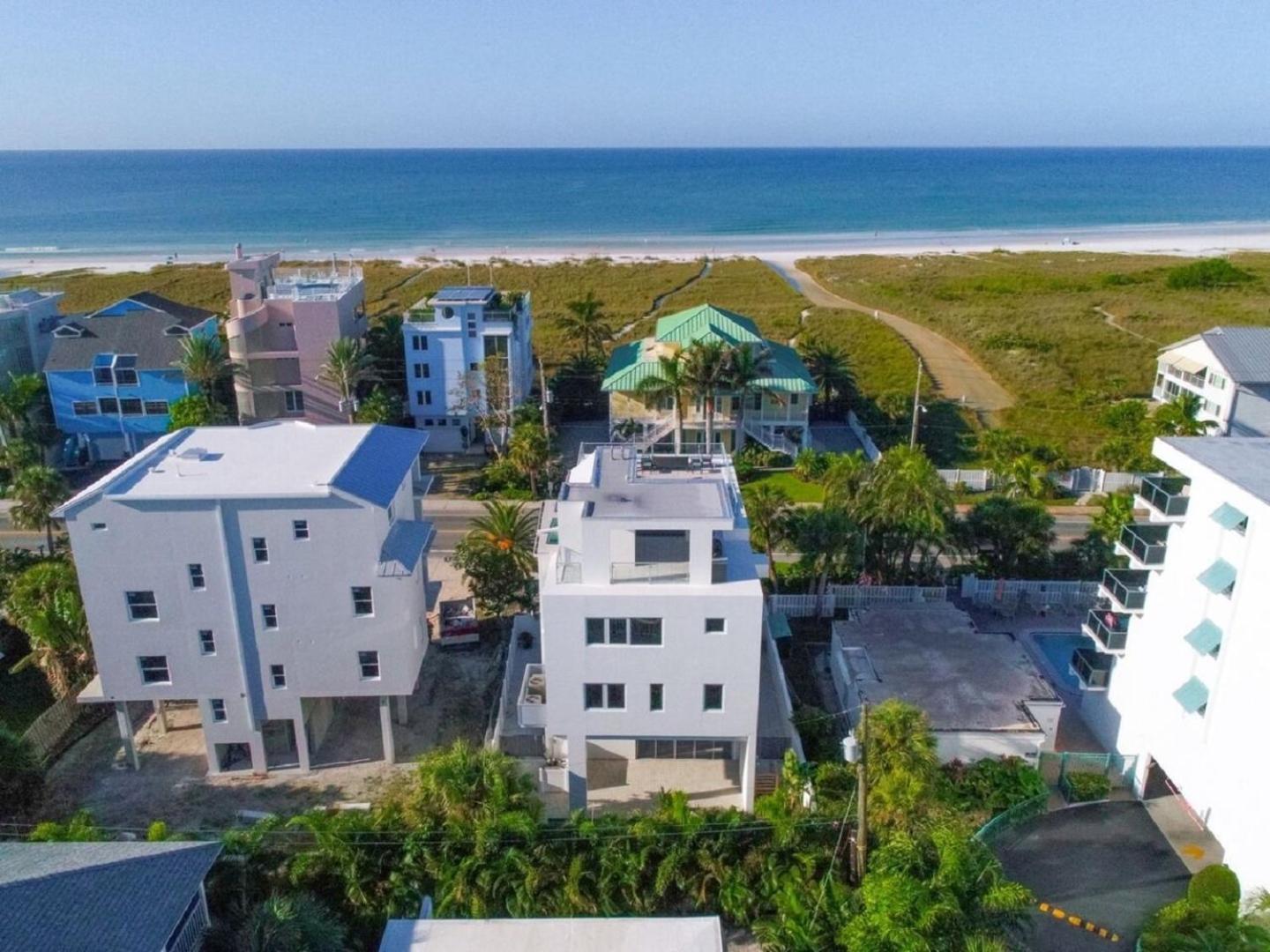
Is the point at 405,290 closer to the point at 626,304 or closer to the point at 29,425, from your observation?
the point at 626,304

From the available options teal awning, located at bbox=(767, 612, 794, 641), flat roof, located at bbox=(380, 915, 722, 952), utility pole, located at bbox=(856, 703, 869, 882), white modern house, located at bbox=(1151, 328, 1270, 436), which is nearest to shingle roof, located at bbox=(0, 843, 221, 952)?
flat roof, located at bbox=(380, 915, 722, 952)

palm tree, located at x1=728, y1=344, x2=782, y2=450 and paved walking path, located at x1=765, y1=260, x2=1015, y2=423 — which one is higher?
palm tree, located at x1=728, y1=344, x2=782, y2=450

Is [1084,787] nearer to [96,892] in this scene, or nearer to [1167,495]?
[1167,495]

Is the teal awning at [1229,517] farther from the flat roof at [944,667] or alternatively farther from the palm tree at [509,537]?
the palm tree at [509,537]

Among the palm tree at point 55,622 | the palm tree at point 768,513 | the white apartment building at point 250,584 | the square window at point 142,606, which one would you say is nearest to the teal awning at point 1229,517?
the palm tree at point 768,513

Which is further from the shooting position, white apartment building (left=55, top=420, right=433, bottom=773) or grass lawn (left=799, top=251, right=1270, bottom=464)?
grass lawn (left=799, top=251, right=1270, bottom=464)

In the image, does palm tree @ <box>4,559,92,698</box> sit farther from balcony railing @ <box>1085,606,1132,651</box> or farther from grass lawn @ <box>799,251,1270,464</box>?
grass lawn @ <box>799,251,1270,464</box>

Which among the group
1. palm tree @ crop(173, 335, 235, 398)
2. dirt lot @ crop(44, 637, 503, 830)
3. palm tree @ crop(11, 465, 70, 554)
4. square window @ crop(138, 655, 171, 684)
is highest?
palm tree @ crop(173, 335, 235, 398)
